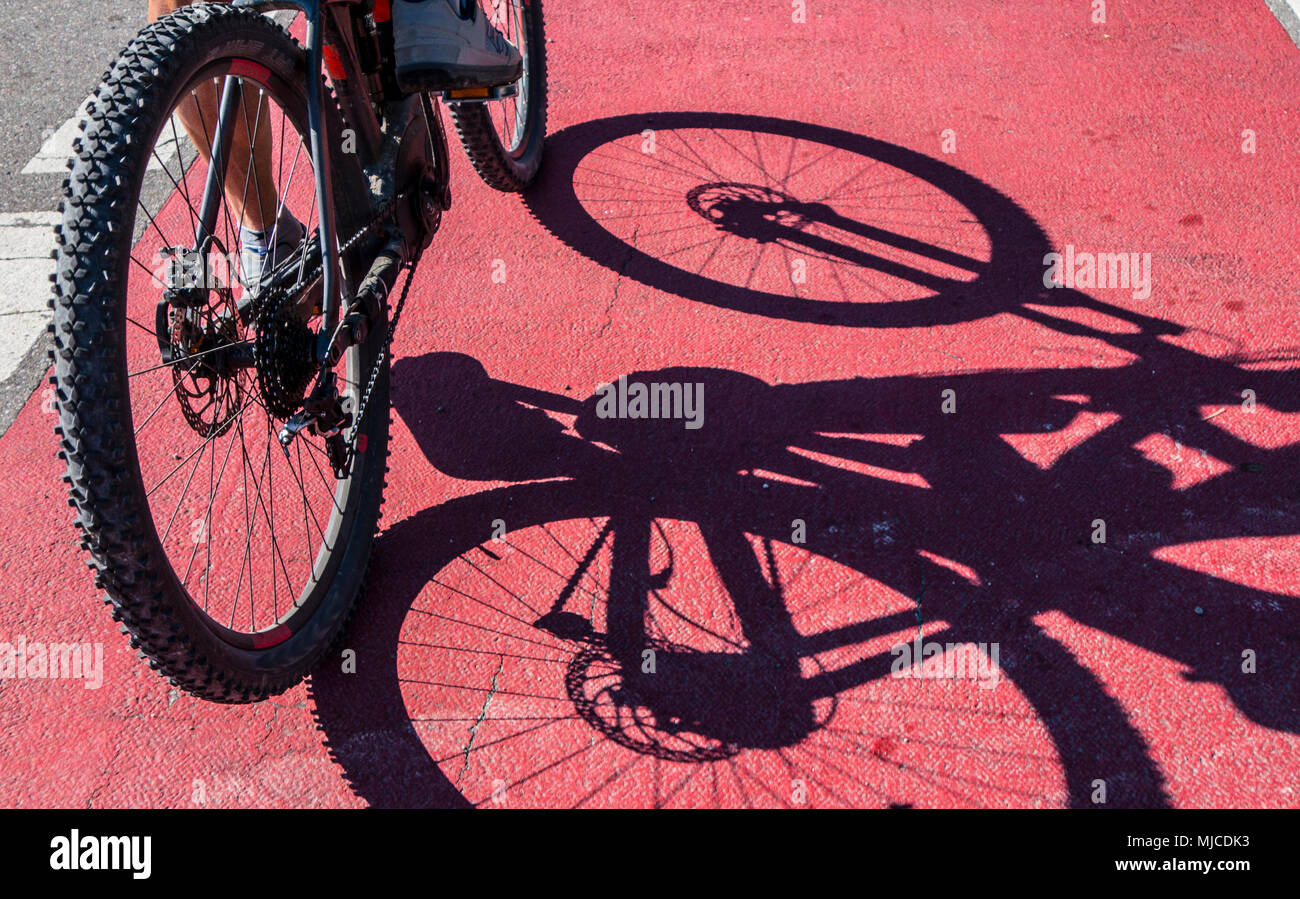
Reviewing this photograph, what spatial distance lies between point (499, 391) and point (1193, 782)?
2.53m

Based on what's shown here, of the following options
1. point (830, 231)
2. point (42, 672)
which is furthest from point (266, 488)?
point (830, 231)

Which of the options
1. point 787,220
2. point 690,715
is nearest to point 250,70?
point 690,715

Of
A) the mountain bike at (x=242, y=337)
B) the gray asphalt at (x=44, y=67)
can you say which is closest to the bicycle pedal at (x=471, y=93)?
the mountain bike at (x=242, y=337)

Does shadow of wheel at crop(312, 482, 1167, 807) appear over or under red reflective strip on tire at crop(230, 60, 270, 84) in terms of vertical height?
under

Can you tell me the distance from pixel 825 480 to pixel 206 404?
193cm

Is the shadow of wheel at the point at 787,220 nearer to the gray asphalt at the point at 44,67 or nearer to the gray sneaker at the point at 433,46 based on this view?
the gray sneaker at the point at 433,46

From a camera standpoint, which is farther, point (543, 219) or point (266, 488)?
point (543, 219)

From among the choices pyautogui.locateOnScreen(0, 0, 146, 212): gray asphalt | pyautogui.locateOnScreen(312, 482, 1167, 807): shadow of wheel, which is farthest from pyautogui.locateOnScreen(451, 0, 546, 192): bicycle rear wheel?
pyautogui.locateOnScreen(0, 0, 146, 212): gray asphalt

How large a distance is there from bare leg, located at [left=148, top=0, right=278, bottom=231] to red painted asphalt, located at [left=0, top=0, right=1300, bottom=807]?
2.64ft

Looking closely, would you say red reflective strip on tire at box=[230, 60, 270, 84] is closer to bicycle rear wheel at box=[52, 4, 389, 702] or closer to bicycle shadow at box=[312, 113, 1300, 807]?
bicycle rear wheel at box=[52, 4, 389, 702]

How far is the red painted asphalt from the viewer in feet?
9.23
